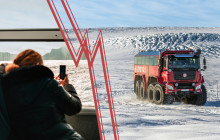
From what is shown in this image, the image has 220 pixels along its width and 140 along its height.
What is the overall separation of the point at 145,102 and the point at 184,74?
294 cm

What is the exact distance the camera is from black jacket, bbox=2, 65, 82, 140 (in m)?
1.31

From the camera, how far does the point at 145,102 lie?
1226 centimetres

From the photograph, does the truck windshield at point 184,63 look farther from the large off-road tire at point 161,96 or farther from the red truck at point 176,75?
the large off-road tire at point 161,96

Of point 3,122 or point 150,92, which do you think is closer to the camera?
point 3,122

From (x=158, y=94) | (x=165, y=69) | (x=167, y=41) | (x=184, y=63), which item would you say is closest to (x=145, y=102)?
(x=158, y=94)

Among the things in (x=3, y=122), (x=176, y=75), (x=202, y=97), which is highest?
(x=3, y=122)

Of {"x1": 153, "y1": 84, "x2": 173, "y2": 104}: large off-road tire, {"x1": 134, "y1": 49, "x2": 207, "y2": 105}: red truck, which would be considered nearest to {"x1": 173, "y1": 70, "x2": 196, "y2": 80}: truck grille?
{"x1": 134, "y1": 49, "x2": 207, "y2": 105}: red truck

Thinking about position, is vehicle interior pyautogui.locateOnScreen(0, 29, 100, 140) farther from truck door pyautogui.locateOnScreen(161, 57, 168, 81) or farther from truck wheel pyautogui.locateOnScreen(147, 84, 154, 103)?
truck wheel pyautogui.locateOnScreen(147, 84, 154, 103)

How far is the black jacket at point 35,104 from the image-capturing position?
131 centimetres

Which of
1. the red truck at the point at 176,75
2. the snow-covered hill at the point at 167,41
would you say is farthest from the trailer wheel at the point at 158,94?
the snow-covered hill at the point at 167,41

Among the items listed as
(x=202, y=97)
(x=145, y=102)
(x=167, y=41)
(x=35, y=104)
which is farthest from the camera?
(x=167, y=41)

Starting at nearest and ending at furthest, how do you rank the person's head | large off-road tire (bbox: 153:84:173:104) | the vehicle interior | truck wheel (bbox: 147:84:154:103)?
the person's head, the vehicle interior, large off-road tire (bbox: 153:84:173:104), truck wheel (bbox: 147:84:154:103)

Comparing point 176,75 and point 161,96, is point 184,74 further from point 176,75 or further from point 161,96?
point 161,96

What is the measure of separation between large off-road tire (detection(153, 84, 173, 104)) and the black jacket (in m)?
9.49
